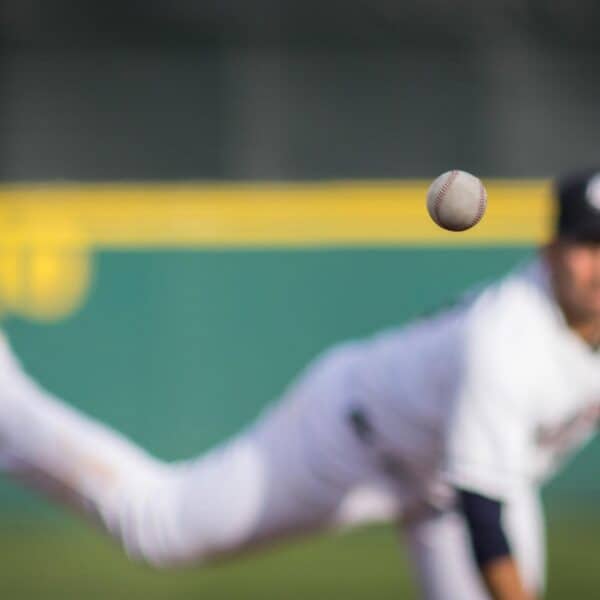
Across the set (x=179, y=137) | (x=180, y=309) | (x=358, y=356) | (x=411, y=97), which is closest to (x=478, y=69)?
(x=411, y=97)

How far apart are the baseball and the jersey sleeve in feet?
1.74

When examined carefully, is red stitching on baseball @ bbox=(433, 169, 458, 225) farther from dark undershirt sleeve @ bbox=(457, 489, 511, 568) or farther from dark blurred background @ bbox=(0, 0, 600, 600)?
dark blurred background @ bbox=(0, 0, 600, 600)

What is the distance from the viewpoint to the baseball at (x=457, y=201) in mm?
2807

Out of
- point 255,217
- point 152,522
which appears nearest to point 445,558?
point 152,522

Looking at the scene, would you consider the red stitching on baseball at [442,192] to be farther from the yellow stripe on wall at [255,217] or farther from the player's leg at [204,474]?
the yellow stripe on wall at [255,217]

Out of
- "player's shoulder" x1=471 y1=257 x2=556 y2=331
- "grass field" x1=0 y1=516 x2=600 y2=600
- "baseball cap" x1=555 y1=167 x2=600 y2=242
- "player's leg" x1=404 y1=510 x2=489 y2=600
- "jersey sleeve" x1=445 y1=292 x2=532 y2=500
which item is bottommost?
"grass field" x1=0 y1=516 x2=600 y2=600

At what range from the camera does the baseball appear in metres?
2.81

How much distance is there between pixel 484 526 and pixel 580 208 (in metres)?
0.65

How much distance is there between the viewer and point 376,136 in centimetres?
759

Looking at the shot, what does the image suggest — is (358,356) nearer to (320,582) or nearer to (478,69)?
(320,582)

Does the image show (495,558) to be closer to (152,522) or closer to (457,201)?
(457,201)

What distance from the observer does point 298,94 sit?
755cm

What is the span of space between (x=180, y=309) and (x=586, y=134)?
6.95ft

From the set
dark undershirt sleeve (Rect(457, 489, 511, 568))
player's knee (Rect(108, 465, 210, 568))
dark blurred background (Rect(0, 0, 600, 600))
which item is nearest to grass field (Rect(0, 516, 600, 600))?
dark blurred background (Rect(0, 0, 600, 600))
